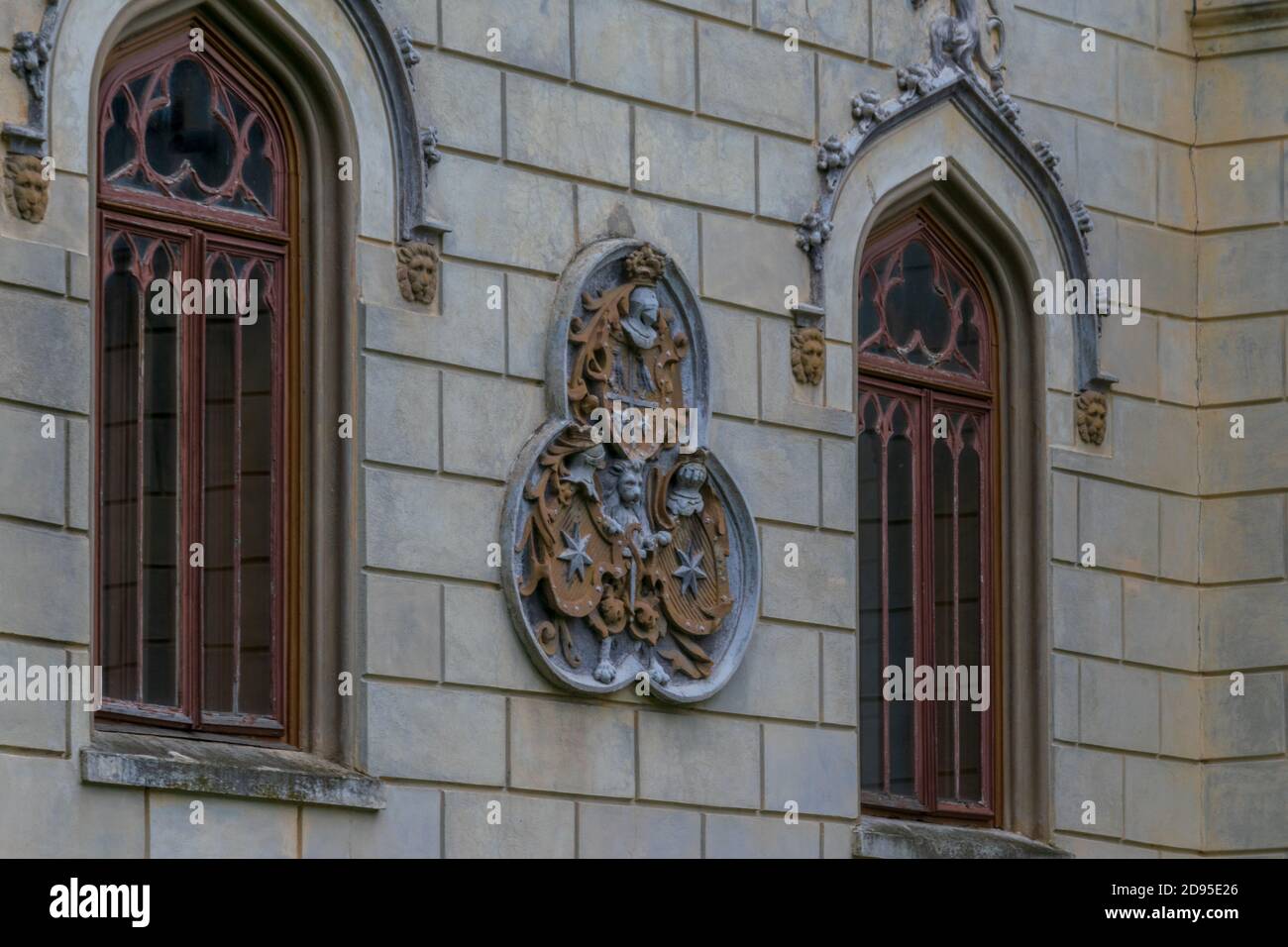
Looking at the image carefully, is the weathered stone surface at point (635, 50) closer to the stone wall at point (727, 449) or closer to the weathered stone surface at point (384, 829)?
the stone wall at point (727, 449)

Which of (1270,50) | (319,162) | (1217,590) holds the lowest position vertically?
(1217,590)

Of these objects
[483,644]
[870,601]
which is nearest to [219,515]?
[483,644]

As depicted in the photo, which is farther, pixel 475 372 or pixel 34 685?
pixel 475 372

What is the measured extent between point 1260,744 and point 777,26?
211 inches

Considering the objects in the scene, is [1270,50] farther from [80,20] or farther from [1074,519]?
[80,20]

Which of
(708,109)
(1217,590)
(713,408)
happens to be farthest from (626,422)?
(1217,590)

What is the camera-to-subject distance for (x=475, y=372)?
1753 cm

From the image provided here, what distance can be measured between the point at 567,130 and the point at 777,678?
3185 millimetres

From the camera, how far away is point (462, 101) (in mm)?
17734

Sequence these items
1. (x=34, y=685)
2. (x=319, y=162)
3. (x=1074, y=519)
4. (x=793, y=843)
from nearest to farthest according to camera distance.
Answer: (x=34, y=685) < (x=319, y=162) < (x=793, y=843) < (x=1074, y=519)

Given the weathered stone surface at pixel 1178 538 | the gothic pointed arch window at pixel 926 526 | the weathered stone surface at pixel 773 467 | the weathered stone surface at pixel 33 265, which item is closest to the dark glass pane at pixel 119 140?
the weathered stone surface at pixel 33 265

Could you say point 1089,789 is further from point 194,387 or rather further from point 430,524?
point 194,387

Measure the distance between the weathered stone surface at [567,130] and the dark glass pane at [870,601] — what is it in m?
2.50

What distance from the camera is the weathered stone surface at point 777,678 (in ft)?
60.7
